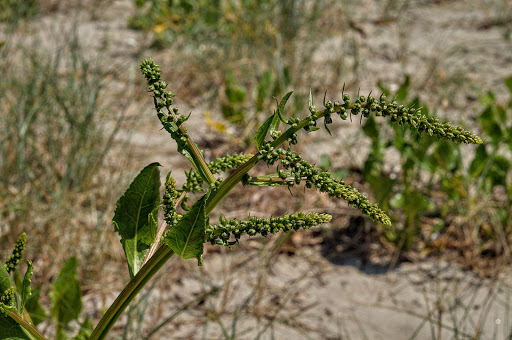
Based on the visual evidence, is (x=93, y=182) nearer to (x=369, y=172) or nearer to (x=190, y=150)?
(x=369, y=172)

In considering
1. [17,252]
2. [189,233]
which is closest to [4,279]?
[17,252]

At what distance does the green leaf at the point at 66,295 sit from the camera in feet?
6.12

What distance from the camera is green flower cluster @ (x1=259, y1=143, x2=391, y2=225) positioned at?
0.93 meters

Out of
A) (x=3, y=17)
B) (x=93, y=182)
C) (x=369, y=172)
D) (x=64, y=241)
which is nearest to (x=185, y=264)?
(x=64, y=241)

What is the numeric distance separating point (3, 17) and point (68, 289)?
3205mm

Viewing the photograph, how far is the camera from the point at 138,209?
1232mm

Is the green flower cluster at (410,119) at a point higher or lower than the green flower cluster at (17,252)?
higher

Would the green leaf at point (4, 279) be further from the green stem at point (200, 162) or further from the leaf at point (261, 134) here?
the leaf at point (261, 134)

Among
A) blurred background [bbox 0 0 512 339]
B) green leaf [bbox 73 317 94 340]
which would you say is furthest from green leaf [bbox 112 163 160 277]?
blurred background [bbox 0 0 512 339]

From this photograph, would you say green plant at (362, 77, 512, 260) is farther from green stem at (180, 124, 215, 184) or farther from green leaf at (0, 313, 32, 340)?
green leaf at (0, 313, 32, 340)

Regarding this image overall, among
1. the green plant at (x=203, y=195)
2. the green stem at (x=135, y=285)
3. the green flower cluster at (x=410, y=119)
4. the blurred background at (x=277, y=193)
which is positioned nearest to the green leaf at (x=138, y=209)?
the green plant at (x=203, y=195)

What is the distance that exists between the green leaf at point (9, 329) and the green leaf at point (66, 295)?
707 millimetres

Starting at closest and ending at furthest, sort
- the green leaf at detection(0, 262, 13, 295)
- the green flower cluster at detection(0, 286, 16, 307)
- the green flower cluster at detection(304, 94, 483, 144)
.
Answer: the green flower cluster at detection(304, 94, 483, 144) < the green flower cluster at detection(0, 286, 16, 307) < the green leaf at detection(0, 262, 13, 295)

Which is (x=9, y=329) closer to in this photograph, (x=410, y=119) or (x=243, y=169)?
(x=243, y=169)
